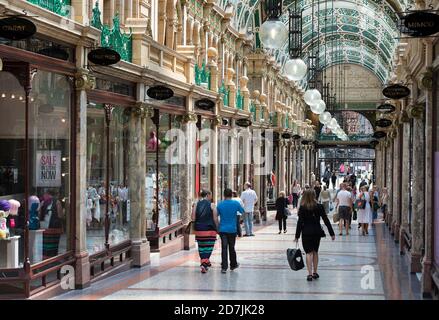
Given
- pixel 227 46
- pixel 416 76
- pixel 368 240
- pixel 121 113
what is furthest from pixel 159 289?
pixel 227 46

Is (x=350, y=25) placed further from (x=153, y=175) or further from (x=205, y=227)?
(x=205, y=227)

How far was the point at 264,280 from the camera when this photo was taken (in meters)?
14.8

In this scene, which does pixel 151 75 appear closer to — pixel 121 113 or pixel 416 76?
pixel 121 113

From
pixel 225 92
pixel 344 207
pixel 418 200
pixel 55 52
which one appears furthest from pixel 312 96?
pixel 55 52

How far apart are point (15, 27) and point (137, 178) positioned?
7422 millimetres

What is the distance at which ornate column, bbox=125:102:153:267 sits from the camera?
17.2 metres

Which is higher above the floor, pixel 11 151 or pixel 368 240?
pixel 11 151

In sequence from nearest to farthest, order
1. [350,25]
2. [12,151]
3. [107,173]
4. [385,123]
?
[12,151] < [107,173] < [385,123] < [350,25]

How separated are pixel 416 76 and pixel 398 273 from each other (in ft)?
12.5

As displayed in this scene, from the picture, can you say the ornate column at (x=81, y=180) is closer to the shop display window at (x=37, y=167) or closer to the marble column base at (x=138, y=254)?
the shop display window at (x=37, y=167)

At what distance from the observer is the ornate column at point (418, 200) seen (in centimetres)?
1568

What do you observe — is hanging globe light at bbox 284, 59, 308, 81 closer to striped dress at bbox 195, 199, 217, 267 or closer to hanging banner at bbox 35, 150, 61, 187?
striped dress at bbox 195, 199, 217, 267

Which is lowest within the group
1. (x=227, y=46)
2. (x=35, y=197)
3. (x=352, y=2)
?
(x=35, y=197)

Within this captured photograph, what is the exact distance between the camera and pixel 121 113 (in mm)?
16781
